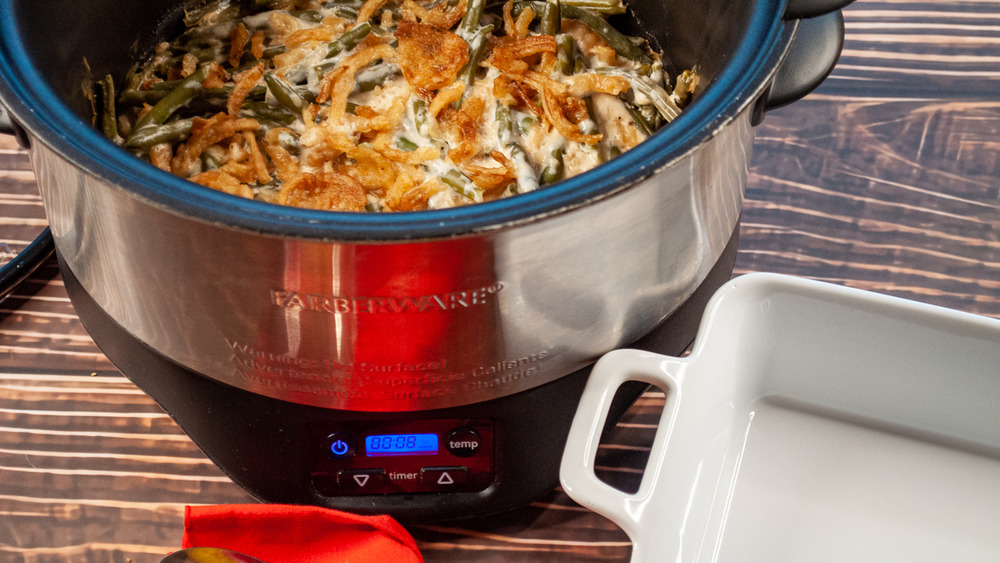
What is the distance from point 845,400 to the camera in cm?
78

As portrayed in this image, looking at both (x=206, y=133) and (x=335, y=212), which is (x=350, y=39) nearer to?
(x=206, y=133)

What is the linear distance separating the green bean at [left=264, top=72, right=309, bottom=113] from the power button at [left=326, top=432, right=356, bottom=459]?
330 mm

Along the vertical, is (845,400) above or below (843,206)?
below

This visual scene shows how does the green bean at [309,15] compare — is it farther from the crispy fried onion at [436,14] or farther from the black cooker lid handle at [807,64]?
the black cooker lid handle at [807,64]

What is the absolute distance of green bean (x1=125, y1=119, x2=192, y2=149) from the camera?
79 cm

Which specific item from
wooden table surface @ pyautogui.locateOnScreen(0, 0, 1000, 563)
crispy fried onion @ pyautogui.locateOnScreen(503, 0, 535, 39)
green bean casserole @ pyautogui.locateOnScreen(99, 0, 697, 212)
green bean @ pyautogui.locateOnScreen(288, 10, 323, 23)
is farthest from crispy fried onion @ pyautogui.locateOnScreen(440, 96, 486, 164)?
wooden table surface @ pyautogui.locateOnScreen(0, 0, 1000, 563)

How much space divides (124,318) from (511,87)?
15.8 inches

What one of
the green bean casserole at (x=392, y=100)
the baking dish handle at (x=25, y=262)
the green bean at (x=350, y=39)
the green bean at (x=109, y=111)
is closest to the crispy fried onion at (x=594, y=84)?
the green bean casserole at (x=392, y=100)

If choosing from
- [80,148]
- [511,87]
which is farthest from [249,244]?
[511,87]

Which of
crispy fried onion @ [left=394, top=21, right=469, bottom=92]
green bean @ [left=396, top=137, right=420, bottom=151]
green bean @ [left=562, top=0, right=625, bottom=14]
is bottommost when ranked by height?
green bean @ [left=396, top=137, right=420, bottom=151]

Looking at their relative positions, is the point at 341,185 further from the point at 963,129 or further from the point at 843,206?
the point at 963,129

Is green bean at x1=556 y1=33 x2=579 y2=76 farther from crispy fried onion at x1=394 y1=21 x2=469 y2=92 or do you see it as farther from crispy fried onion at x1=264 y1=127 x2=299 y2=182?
crispy fried onion at x1=264 y1=127 x2=299 y2=182

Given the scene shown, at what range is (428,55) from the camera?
2.79ft

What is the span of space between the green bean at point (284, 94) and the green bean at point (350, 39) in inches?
2.5
